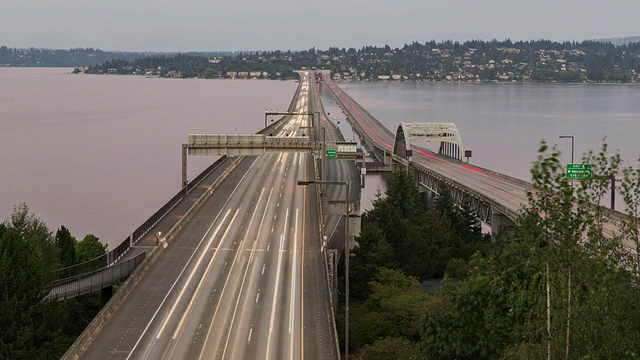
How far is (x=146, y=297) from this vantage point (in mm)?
33531

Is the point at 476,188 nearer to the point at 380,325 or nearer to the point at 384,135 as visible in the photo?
the point at 380,325

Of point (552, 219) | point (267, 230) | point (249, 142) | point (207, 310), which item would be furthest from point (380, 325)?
point (249, 142)

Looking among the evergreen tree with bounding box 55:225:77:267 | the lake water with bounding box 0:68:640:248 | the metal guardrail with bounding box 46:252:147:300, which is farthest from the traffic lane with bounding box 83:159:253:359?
the lake water with bounding box 0:68:640:248

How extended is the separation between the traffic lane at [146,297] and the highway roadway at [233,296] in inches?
1.4

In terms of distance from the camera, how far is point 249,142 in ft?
232

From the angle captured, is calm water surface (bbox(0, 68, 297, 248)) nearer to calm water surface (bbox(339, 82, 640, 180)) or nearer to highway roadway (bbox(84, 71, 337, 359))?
highway roadway (bbox(84, 71, 337, 359))

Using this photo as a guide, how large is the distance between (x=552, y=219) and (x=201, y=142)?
5548 centimetres

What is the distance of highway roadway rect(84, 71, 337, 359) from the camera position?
1102 inches

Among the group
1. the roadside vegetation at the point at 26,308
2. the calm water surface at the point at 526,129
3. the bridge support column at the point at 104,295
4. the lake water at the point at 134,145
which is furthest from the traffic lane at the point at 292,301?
the calm water surface at the point at 526,129

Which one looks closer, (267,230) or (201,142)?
(267,230)

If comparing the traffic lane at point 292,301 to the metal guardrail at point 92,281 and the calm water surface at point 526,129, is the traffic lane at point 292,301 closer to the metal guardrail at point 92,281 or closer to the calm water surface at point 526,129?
the metal guardrail at point 92,281

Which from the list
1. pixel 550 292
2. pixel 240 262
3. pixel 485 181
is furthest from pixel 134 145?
pixel 550 292

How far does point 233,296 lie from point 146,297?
348cm

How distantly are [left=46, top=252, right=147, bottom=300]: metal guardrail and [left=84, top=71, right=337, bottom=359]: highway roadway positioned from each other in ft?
5.94
